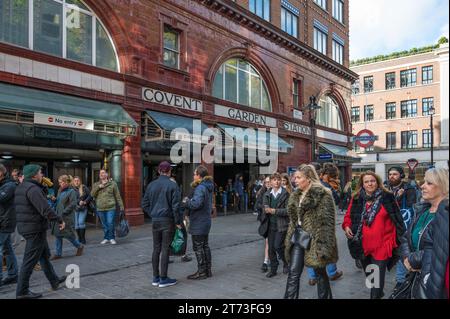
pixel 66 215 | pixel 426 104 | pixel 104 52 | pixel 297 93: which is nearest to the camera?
pixel 66 215

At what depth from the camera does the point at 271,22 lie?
68.8ft

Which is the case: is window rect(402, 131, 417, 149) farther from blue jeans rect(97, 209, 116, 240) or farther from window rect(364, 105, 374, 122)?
blue jeans rect(97, 209, 116, 240)

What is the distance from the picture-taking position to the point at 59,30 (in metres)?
11.7

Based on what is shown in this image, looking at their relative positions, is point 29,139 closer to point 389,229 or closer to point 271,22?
point 389,229

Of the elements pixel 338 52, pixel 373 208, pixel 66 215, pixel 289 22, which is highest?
pixel 338 52

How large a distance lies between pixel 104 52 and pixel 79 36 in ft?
3.08

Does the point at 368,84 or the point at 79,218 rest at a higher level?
the point at 368,84

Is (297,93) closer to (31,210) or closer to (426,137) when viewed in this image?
(31,210)

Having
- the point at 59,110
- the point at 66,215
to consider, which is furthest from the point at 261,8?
the point at 66,215

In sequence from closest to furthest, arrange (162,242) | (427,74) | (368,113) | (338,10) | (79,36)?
(162,242), (79,36), (338,10), (427,74), (368,113)

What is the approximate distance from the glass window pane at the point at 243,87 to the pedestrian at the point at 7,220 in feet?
45.1

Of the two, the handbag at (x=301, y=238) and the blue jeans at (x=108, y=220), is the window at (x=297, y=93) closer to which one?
the blue jeans at (x=108, y=220)

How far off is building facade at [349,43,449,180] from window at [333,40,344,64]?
49.7 ft

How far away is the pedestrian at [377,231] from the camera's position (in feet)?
16.0
